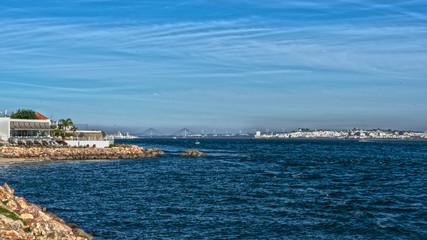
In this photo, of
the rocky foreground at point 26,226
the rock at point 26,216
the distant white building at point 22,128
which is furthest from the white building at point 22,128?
the rock at point 26,216

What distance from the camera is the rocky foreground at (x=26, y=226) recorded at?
1815 cm

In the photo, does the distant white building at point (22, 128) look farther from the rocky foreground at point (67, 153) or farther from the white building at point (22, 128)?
the rocky foreground at point (67, 153)

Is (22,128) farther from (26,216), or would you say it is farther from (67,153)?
(26,216)

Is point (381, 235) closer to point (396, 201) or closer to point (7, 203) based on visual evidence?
point (396, 201)

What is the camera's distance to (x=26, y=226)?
67.8ft

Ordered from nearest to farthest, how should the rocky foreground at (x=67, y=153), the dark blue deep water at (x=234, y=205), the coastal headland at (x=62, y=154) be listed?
1. the dark blue deep water at (x=234, y=205)
2. the coastal headland at (x=62, y=154)
3. the rocky foreground at (x=67, y=153)

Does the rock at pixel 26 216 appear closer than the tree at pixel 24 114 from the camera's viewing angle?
Yes

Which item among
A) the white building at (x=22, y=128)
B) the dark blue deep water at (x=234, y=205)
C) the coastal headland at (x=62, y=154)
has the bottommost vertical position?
the dark blue deep water at (x=234, y=205)

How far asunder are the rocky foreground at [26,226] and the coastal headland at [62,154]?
5601 centimetres

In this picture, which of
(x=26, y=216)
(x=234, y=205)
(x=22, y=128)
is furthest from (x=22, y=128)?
(x=26, y=216)

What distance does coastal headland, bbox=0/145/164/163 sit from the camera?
80.6 m

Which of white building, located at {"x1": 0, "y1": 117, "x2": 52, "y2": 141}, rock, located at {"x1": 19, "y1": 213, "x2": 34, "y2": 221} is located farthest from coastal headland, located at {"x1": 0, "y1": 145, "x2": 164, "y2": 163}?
rock, located at {"x1": 19, "y1": 213, "x2": 34, "y2": 221}

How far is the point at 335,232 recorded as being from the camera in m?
25.6

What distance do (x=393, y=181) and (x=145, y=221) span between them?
3551 cm
